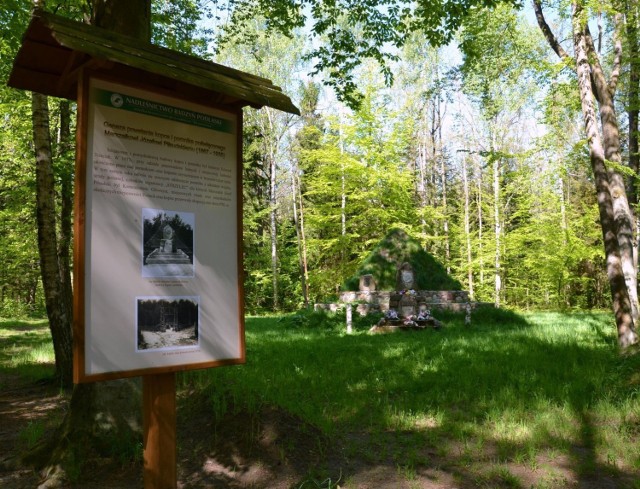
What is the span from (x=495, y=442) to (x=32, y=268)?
27672mm

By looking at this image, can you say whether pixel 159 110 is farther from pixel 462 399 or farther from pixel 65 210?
pixel 65 210

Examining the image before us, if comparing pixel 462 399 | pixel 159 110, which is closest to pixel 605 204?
pixel 462 399

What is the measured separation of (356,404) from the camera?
18.7ft

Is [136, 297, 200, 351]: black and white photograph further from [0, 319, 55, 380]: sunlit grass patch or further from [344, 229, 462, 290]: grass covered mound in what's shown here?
[344, 229, 462, 290]: grass covered mound

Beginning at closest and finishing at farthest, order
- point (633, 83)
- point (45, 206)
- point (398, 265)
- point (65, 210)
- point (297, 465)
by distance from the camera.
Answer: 1. point (297, 465)
2. point (45, 206)
3. point (65, 210)
4. point (633, 83)
5. point (398, 265)

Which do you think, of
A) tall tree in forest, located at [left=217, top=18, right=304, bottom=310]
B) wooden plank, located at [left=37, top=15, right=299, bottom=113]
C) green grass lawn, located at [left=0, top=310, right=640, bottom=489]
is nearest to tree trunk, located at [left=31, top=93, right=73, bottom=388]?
green grass lawn, located at [left=0, top=310, right=640, bottom=489]

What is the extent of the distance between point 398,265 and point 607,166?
10814mm

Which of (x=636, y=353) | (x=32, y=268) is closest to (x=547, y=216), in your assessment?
(x=636, y=353)

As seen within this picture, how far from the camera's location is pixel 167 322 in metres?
2.83

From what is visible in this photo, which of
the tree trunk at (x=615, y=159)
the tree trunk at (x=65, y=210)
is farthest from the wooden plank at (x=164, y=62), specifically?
the tree trunk at (x=615, y=159)

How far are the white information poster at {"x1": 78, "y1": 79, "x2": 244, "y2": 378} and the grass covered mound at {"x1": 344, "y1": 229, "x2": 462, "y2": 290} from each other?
15861mm

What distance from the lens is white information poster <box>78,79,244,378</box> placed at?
2658 mm

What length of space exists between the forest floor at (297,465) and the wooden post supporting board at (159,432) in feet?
3.32

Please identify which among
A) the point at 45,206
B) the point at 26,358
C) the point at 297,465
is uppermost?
the point at 45,206
